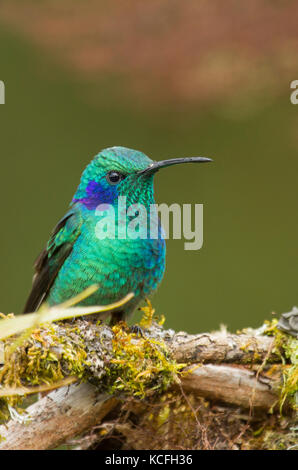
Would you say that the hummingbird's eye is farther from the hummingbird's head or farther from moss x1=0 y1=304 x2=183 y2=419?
moss x1=0 y1=304 x2=183 y2=419

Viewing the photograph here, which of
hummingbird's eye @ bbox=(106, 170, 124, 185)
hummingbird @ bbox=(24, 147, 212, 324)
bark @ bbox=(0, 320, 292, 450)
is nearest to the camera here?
bark @ bbox=(0, 320, 292, 450)

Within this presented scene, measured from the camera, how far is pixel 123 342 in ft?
5.10

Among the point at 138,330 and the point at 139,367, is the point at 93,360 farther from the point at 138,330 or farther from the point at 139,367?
the point at 138,330

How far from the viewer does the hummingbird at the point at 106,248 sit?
72.8 inches

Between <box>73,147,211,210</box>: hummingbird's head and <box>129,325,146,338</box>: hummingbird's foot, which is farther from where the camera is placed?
<box>73,147,211,210</box>: hummingbird's head

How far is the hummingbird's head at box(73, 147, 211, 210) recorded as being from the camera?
195cm

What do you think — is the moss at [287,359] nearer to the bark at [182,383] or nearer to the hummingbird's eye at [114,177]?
the bark at [182,383]

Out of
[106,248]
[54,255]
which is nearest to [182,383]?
[106,248]

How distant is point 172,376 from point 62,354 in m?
0.36

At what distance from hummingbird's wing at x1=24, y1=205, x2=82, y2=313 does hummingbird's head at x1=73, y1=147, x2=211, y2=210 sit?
0.09 m

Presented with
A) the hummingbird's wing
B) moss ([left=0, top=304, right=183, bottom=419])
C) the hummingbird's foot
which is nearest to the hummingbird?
the hummingbird's wing

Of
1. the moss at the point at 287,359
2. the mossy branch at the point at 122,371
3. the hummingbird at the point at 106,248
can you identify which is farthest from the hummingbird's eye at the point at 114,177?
the moss at the point at 287,359

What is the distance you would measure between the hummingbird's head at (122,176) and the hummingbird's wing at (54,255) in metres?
0.09

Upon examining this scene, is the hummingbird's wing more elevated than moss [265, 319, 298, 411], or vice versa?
the hummingbird's wing
